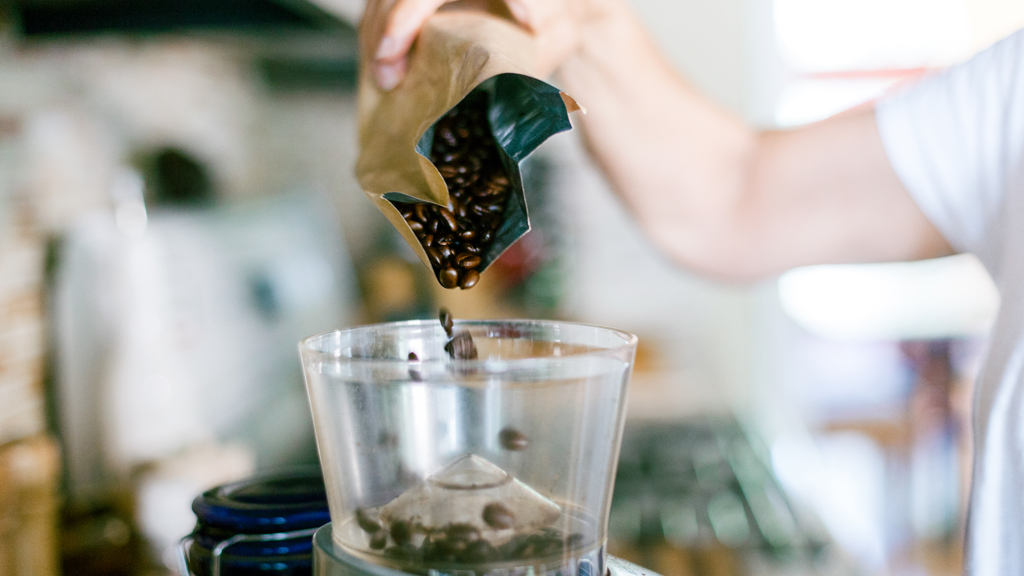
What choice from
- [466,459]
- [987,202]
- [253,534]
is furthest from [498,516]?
[987,202]

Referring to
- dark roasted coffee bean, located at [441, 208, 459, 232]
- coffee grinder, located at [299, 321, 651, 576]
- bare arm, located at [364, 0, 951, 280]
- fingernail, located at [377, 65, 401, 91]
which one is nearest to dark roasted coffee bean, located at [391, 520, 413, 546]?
coffee grinder, located at [299, 321, 651, 576]

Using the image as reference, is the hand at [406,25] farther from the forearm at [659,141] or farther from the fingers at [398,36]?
the forearm at [659,141]

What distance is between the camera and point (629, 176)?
1097 millimetres

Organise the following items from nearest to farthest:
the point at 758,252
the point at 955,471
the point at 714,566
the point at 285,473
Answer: the point at 285,473 → the point at 758,252 → the point at 714,566 → the point at 955,471

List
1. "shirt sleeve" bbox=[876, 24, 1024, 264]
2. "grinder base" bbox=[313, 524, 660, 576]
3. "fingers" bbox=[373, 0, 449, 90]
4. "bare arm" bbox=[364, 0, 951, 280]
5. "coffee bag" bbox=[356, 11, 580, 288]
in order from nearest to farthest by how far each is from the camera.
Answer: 1. "grinder base" bbox=[313, 524, 660, 576]
2. "coffee bag" bbox=[356, 11, 580, 288]
3. "fingers" bbox=[373, 0, 449, 90]
4. "shirt sleeve" bbox=[876, 24, 1024, 264]
5. "bare arm" bbox=[364, 0, 951, 280]

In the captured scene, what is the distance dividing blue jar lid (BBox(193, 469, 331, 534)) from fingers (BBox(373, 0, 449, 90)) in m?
0.32

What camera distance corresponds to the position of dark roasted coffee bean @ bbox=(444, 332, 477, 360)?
A: 0.44m

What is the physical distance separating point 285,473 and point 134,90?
1.16m

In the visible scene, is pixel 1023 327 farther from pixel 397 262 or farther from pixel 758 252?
pixel 397 262

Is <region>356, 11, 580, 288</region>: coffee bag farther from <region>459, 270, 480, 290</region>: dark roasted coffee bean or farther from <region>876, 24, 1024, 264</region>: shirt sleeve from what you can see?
<region>876, 24, 1024, 264</region>: shirt sleeve

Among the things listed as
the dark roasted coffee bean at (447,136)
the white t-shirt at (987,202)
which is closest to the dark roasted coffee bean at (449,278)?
the dark roasted coffee bean at (447,136)

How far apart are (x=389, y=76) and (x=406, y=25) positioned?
42mm

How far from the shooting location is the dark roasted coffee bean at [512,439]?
392 mm

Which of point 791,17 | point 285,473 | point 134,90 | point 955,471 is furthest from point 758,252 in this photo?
point 955,471
